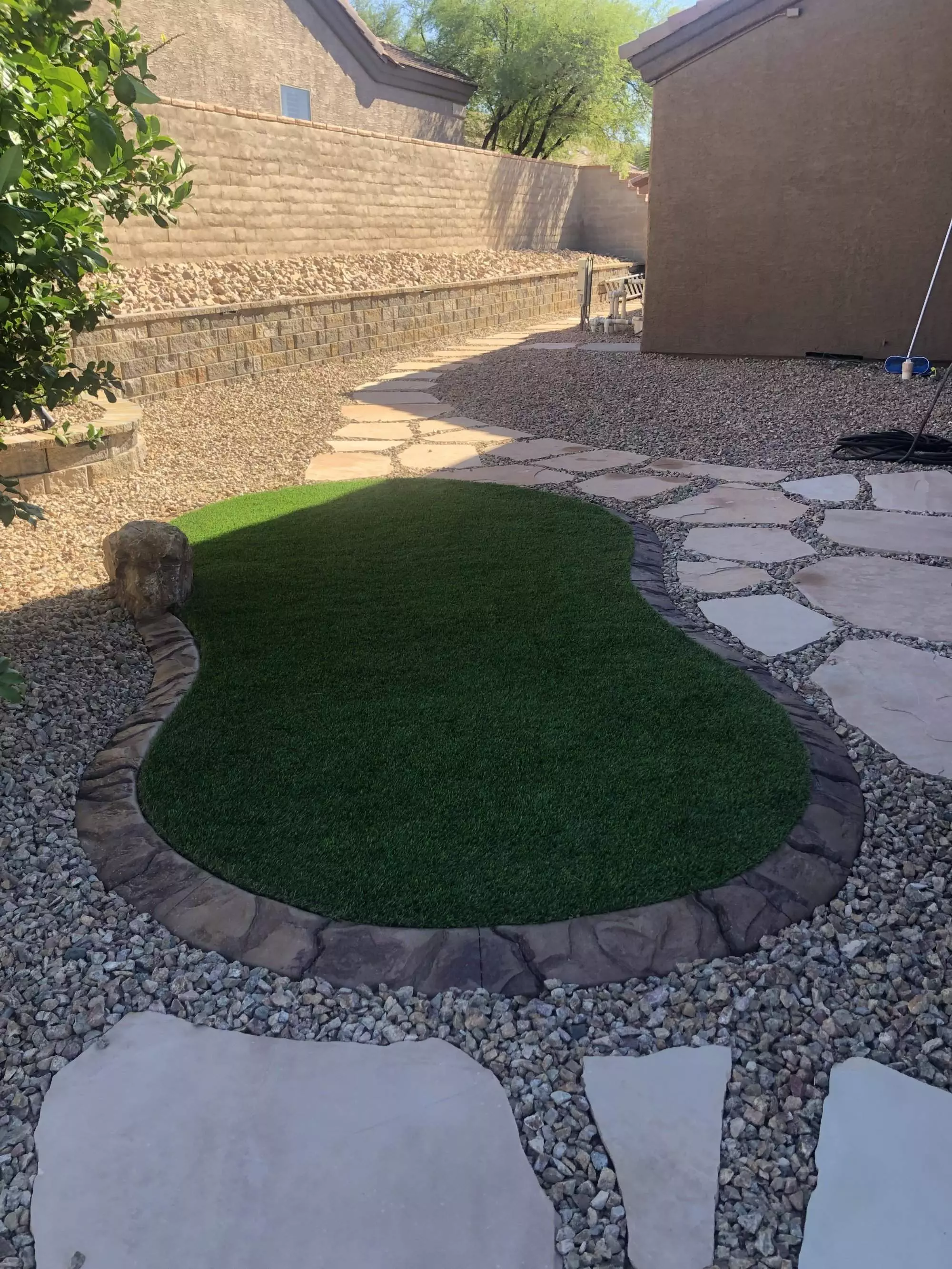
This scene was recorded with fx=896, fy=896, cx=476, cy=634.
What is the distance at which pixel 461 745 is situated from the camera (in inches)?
108

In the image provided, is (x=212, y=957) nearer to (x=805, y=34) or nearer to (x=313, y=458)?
(x=313, y=458)

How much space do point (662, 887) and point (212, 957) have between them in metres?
1.04

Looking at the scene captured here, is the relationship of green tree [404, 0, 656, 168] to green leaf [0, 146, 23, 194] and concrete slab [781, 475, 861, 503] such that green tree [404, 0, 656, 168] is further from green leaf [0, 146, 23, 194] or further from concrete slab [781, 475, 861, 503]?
green leaf [0, 146, 23, 194]

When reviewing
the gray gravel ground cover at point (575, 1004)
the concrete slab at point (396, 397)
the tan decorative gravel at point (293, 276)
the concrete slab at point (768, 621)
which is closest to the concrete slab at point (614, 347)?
the concrete slab at point (396, 397)

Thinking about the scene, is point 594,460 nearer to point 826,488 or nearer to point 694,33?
point 826,488

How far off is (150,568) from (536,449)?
3434 mm

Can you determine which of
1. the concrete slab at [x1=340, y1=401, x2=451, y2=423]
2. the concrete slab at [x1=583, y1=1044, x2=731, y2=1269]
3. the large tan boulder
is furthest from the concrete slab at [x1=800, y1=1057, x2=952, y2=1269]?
the concrete slab at [x1=340, y1=401, x2=451, y2=423]

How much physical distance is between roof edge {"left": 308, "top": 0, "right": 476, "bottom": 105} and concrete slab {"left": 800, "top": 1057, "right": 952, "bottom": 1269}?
60.6ft

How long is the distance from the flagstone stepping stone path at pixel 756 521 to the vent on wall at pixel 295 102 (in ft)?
34.7

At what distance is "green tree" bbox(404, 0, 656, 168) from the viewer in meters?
21.7

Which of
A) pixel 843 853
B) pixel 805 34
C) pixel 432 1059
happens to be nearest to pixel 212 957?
pixel 432 1059

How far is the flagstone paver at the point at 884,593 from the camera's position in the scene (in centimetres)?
350

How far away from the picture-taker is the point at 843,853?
2.27 meters

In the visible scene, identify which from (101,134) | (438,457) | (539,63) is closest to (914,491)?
(438,457)
